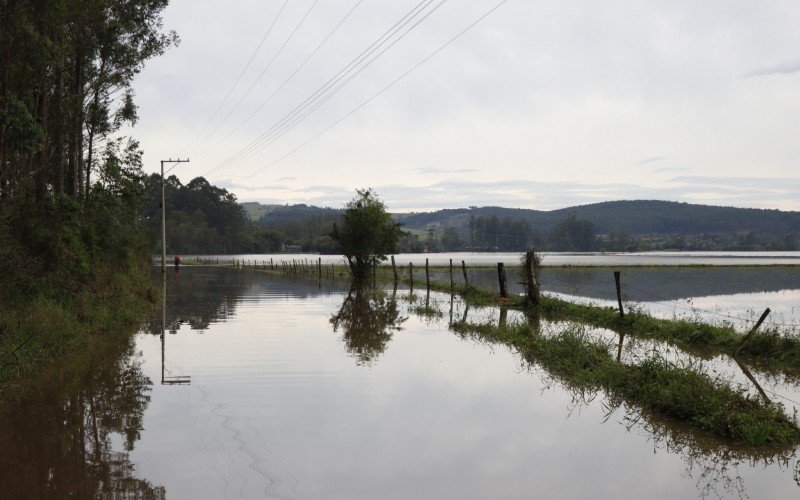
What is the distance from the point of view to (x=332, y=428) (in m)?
9.72

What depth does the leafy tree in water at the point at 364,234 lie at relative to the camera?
47812mm

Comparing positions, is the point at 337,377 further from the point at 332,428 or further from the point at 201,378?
the point at 332,428

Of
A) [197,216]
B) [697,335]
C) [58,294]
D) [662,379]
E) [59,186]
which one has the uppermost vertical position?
[197,216]

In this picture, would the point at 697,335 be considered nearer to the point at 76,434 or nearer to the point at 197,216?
the point at 76,434

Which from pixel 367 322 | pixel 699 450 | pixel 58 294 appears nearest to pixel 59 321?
pixel 58 294

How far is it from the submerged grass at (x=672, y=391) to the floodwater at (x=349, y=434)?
380mm

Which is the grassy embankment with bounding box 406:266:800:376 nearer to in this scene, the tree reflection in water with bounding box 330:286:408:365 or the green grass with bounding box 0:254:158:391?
the tree reflection in water with bounding box 330:286:408:365

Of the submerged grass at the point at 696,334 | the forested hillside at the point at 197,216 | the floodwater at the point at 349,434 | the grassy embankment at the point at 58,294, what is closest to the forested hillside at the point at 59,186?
the grassy embankment at the point at 58,294

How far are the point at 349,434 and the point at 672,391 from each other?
5537 mm

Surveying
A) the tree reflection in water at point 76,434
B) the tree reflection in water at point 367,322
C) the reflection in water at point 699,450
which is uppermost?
the tree reflection in water at point 76,434

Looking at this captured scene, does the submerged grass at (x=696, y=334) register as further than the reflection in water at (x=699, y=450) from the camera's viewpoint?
Yes

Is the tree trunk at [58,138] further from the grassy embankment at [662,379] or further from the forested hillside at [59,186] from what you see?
the grassy embankment at [662,379]

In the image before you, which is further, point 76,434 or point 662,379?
point 662,379

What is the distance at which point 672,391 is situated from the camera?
11.0 metres
